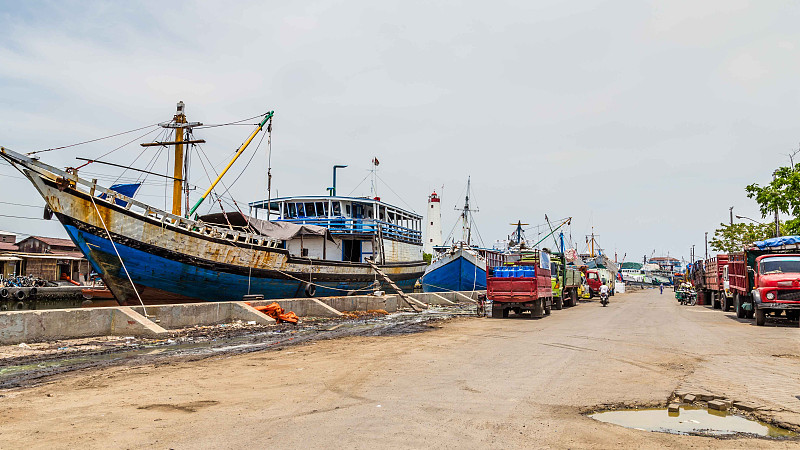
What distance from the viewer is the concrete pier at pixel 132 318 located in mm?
11078

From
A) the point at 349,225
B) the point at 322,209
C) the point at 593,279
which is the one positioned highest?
the point at 322,209

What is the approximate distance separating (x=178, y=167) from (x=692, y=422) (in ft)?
73.8

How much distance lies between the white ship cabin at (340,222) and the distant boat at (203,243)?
6cm

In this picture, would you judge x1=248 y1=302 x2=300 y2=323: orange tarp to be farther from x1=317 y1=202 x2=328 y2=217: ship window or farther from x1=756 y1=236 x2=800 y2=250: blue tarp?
x1=756 y1=236 x2=800 y2=250: blue tarp

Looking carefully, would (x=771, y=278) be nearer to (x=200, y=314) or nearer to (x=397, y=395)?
(x=397, y=395)

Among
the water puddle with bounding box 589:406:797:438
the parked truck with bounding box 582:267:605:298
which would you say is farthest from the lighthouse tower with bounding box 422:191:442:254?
the water puddle with bounding box 589:406:797:438

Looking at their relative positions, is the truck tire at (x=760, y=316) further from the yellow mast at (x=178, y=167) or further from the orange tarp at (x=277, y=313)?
the yellow mast at (x=178, y=167)

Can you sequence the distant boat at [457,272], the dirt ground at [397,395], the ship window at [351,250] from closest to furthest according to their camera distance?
the dirt ground at [397,395] → the ship window at [351,250] → the distant boat at [457,272]

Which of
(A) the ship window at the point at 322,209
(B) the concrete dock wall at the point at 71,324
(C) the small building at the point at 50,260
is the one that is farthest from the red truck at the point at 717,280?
(C) the small building at the point at 50,260

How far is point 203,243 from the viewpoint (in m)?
20.9

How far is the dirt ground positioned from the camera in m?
5.06

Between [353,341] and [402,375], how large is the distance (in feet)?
15.5

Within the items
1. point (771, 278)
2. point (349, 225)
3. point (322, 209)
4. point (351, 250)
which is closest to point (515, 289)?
point (771, 278)

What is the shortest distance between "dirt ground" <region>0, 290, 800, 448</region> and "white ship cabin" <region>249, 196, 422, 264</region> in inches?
700
